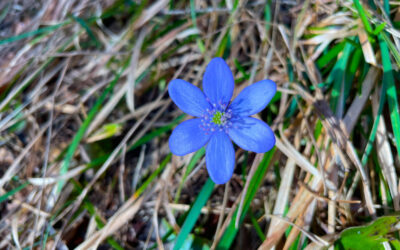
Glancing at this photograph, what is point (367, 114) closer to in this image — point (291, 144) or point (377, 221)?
point (291, 144)

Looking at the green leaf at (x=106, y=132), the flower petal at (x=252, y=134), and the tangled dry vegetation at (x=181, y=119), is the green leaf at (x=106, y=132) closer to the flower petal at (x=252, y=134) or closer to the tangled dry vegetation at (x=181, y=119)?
the tangled dry vegetation at (x=181, y=119)

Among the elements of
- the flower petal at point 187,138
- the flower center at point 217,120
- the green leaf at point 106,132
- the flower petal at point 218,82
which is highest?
the flower petal at point 218,82

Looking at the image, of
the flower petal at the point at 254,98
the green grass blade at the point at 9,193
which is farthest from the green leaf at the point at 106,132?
the flower petal at the point at 254,98

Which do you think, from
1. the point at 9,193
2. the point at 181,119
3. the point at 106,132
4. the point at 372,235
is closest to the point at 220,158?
the point at 181,119

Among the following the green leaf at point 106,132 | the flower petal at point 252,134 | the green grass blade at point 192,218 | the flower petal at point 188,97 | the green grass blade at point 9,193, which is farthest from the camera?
the green leaf at point 106,132

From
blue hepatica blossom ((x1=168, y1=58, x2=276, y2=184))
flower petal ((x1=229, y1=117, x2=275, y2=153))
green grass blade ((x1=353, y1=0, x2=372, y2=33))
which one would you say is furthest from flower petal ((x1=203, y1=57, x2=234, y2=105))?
green grass blade ((x1=353, y1=0, x2=372, y2=33))

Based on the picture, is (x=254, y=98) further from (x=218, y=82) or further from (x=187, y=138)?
(x=187, y=138)

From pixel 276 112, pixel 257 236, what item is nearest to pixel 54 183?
pixel 257 236
